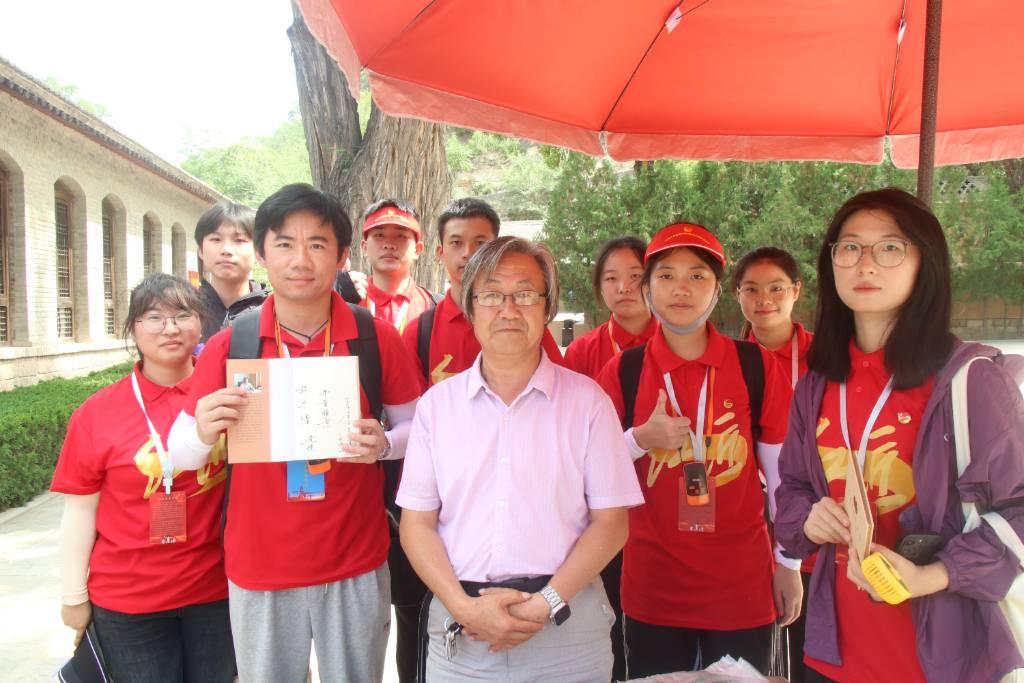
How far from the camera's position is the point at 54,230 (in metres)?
12.6

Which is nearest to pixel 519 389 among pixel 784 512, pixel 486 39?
pixel 784 512

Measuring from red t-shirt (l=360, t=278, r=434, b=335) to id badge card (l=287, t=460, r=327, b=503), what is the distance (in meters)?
1.53

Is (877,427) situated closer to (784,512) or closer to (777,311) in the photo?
(784,512)

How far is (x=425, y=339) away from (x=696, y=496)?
136 cm

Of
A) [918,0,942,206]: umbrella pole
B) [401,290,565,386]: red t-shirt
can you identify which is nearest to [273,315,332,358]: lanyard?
[401,290,565,386]: red t-shirt

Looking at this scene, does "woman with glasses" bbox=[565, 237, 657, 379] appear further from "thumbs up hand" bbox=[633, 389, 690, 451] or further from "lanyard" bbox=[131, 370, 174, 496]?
"lanyard" bbox=[131, 370, 174, 496]

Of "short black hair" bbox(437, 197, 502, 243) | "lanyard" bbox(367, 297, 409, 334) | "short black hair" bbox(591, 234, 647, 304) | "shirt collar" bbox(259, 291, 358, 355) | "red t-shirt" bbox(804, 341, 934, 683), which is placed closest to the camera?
"red t-shirt" bbox(804, 341, 934, 683)

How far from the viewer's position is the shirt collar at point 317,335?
Answer: 7.45 ft

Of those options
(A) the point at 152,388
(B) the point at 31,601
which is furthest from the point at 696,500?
(B) the point at 31,601

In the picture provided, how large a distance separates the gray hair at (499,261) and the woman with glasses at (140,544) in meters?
1.09

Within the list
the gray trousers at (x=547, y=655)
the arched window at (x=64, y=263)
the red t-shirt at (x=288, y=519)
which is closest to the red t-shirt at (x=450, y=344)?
the red t-shirt at (x=288, y=519)

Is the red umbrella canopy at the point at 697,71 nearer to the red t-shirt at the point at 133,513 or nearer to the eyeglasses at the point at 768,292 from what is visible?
the eyeglasses at the point at 768,292

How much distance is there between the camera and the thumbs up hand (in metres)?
2.32

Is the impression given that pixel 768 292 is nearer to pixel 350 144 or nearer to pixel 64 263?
pixel 350 144
